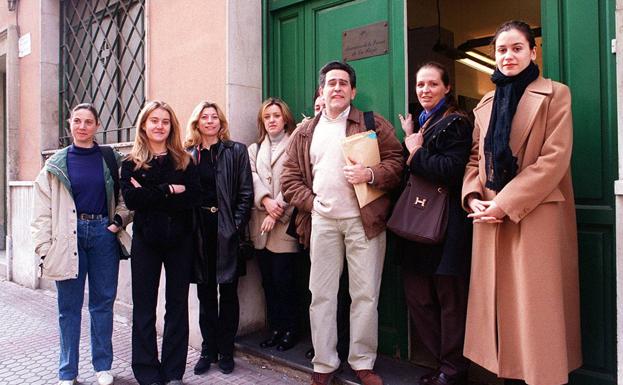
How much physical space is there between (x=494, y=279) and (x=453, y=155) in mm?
727

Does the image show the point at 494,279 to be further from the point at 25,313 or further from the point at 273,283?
the point at 25,313

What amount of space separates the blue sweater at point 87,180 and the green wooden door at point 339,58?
1.67m

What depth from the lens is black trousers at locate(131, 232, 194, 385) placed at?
3506 millimetres

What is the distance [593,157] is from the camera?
9.50ft

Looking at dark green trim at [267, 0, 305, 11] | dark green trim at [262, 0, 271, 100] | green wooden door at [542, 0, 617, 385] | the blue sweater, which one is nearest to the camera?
green wooden door at [542, 0, 617, 385]

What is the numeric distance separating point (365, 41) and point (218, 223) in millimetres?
1806

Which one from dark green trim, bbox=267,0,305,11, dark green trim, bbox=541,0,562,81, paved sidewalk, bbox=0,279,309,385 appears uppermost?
dark green trim, bbox=267,0,305,11

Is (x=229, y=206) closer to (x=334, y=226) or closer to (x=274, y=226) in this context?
(x=274, y=226)

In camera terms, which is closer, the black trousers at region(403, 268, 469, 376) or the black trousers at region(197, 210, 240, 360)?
the black trousers at region(403, 268, 469, 376)

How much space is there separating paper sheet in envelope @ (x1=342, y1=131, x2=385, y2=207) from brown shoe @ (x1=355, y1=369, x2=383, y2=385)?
1.10 metres

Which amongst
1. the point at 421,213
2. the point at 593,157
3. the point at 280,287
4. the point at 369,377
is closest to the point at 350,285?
the point at 369,377

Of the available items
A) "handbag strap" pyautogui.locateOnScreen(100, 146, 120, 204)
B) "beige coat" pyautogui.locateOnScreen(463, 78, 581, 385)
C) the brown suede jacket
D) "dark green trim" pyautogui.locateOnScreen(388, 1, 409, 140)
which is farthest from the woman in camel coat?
"handbag strap" pyautogui.locateOnScreen(100, 146, 120, 204)

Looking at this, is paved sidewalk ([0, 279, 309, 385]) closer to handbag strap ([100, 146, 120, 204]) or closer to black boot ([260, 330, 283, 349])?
black boot ([260, 330, 283, 349])

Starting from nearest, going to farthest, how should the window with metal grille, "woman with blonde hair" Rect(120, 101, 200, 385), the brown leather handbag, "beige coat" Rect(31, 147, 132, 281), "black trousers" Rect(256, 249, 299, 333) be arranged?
the brown leather handbag, "woman with blonde hair" Rect(120, 101, 200, 385), "beige coat" Rect(31, 147, 132, 281), "black trousers" Rect(256, 249, 299, 333), the window with metal grille
